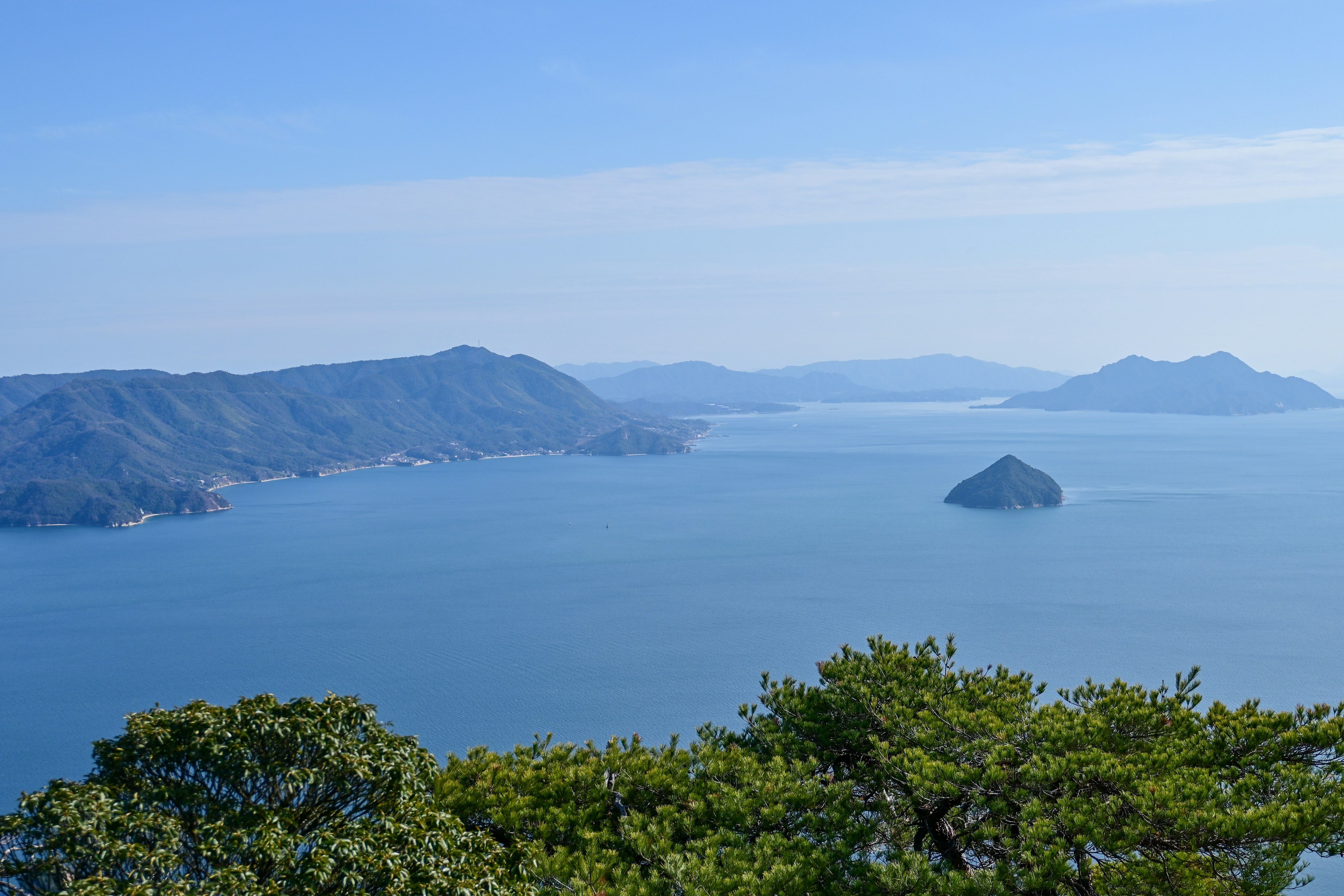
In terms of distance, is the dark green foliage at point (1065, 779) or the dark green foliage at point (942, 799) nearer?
the dark green foliage at point (1065, 779)

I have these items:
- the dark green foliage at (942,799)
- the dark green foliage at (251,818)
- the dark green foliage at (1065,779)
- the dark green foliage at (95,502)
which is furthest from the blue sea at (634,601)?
the dark green foliage at (1065,779)

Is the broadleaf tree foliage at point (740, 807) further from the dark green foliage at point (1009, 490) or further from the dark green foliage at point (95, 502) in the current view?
the dark green foliage at point (95, 502)

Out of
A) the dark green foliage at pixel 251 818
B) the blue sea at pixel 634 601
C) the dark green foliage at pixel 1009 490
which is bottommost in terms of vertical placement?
the blue sea at pixel 634 601

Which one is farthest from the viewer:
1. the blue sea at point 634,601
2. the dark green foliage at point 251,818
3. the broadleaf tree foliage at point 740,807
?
the blue sea at point 634,601

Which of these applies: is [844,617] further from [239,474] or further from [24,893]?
[239,474]

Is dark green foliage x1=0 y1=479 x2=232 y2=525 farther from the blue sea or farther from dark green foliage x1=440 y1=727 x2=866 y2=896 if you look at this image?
dark green foliage x1=440 y1=727 x2=866 y2=896

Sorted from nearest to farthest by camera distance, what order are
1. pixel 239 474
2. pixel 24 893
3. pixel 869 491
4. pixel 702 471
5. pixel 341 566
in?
pixel 24 893 → pixel 341 566 → pixel 869 491 → pixel 702 471 → pixel 239 474

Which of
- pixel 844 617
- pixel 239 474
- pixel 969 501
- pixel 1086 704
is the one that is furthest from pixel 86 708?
pixel 239 474
